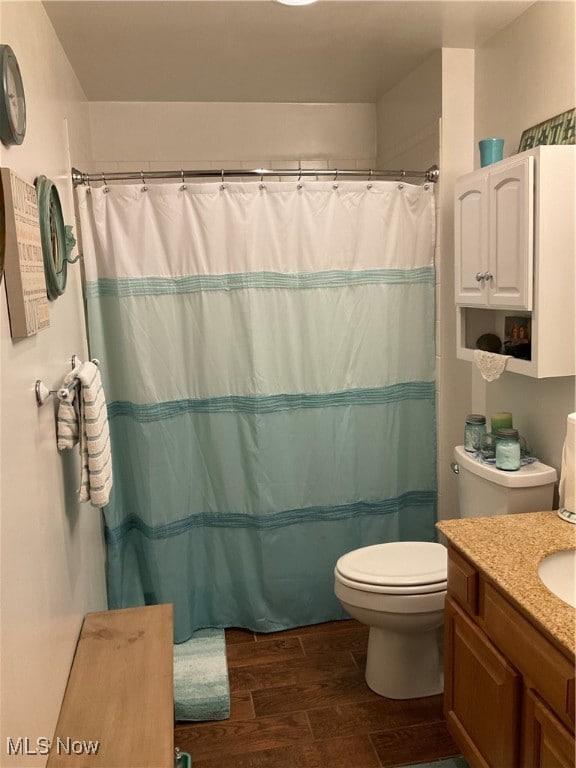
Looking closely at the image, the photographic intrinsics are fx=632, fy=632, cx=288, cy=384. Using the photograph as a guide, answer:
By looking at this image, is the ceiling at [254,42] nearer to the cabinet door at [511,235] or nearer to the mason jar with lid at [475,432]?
the cabinet door at [511,235]

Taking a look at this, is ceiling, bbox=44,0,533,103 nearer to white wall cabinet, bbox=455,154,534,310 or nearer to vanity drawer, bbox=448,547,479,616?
white wall cabinet, bbox=455,154,534,310

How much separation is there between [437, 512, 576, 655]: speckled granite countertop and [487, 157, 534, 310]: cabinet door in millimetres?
638

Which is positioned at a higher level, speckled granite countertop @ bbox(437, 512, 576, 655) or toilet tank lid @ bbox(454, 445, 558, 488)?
toilet tank lid @ bbox(454, 445, 558, 488)

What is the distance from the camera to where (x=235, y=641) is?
2654mm

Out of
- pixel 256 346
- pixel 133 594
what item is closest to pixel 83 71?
pixel 256 346

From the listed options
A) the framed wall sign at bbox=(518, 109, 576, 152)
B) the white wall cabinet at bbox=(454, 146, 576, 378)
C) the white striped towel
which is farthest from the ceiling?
the white striped towel

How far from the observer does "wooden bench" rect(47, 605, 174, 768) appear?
4.65 ft

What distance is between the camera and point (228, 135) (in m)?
3.13

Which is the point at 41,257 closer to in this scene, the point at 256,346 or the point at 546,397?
the point at 256,346

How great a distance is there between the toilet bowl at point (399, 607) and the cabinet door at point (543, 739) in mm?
671

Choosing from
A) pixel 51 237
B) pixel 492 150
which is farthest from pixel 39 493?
pixel 492 150

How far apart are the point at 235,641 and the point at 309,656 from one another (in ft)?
1.09

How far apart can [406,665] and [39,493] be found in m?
1.47

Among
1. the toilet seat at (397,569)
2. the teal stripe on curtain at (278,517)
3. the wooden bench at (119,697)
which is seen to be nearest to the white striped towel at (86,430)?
the wooden bench at (119,697)
